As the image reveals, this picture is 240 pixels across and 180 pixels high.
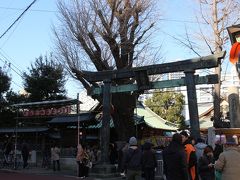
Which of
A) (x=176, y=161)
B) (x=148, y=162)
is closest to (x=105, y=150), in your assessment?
(x=148, y=162)

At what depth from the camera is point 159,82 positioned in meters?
20.9

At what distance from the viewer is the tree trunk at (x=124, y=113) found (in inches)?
995

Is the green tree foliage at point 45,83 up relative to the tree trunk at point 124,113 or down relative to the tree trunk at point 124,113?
up

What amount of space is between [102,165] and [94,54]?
6785 millimetres

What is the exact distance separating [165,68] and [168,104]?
34.9m

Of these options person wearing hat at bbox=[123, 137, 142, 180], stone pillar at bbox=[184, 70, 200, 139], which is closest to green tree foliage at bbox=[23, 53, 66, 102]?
stone pillar at bbox=[184, 70, 200, 139]

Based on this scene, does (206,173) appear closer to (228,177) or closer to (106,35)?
(228,177)

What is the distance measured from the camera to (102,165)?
21094mm

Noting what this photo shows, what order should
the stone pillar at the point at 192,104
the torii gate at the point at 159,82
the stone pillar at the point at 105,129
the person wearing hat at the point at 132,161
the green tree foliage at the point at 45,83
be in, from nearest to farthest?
1. the person wearing hat at the point at 132,161
2. the stone pillar at the point at 192,104
3. the torii gate at the point at 159,82
4. the stone pillar at the point at 105,129
5. the green tree foliage at the point at 45,83

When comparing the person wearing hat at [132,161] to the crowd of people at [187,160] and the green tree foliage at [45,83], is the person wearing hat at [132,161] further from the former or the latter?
the green tree foliage at [45,83]

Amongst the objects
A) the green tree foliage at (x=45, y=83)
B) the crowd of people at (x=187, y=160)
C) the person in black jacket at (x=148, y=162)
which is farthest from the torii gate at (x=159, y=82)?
the green tree foliage at (x=45, y=83)

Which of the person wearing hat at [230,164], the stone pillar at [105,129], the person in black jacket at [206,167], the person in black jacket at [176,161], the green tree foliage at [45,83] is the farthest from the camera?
the green tree foliage at [45,83]

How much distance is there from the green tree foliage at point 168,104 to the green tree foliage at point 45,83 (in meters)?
16.8

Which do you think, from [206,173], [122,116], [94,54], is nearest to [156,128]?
[122,116]
